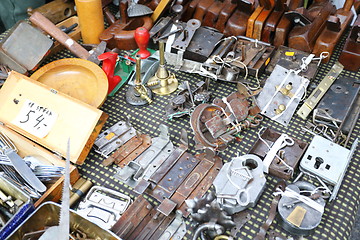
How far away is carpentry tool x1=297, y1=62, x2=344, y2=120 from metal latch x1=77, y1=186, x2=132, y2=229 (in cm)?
87

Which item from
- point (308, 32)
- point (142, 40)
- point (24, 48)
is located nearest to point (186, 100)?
point (142, 40)

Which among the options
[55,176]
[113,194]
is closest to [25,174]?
[55,176]

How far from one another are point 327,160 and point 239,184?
38cm

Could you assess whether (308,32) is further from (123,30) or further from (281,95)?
(123,30)

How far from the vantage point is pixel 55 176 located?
4.67ft

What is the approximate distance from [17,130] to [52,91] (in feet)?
0.72

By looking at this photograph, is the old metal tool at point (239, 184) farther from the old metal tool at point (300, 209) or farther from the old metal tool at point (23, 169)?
the old metal tool at point (23, 169)

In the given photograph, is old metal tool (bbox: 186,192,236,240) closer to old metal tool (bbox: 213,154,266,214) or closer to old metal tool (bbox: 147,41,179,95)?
old metal tool (bbox: 213,154,266,214)

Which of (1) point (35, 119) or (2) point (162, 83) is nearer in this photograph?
(1) point (35, 119)

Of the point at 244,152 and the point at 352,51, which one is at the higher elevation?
the point at 352,51

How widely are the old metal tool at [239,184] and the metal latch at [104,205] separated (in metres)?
0.36

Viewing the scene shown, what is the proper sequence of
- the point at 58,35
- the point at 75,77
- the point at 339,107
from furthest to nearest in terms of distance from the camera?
1. the point at 58,35
2. the point at 75,77
3. the point at 339,107

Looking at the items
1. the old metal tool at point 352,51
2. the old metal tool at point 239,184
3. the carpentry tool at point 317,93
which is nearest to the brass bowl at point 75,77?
the old metal tool at point 239,184

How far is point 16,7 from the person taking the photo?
233 centimetres
